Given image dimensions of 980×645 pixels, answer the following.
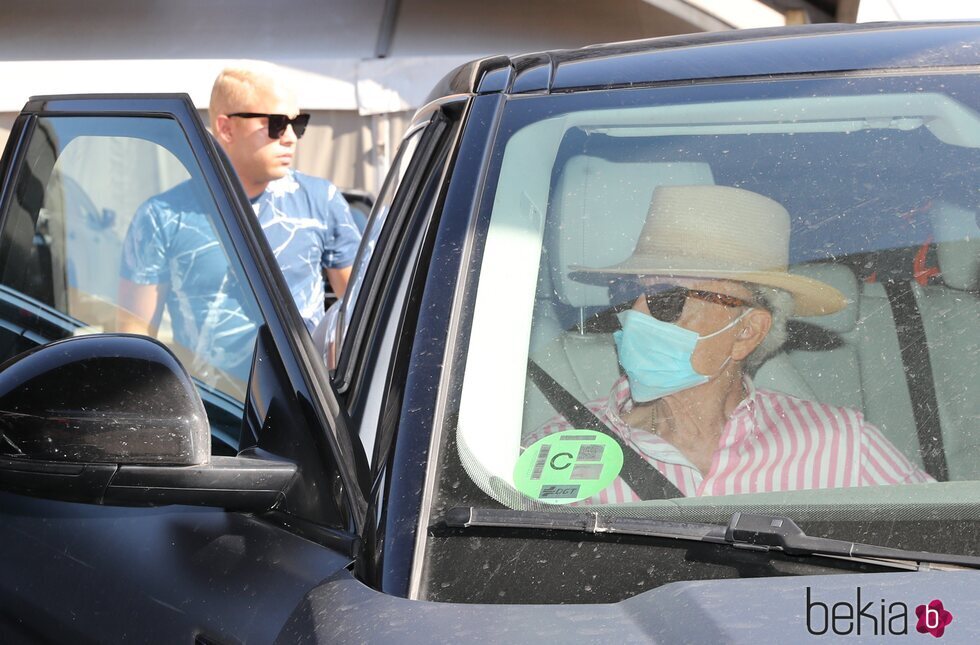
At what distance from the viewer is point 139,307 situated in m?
1.88

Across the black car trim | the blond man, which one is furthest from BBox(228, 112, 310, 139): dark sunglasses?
the black car trim

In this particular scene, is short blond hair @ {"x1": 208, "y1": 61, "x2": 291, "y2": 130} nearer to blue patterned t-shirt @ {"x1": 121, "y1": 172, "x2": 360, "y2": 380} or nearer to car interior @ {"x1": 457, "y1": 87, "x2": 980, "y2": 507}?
blue patterned t-shirt @ {"x1": 121, "y1": 172, "x2": 360, "y2": 380}

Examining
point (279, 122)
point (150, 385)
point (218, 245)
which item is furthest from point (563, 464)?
point (279, 122)

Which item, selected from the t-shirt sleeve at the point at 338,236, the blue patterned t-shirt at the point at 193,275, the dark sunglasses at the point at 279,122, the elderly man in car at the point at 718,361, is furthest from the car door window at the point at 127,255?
the t-shirt sleeve at the point at 338,236

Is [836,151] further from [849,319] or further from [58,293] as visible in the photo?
[58,293]

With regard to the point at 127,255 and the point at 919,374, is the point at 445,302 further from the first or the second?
the point at 127,255

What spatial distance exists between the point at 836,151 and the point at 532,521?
0.60 meters

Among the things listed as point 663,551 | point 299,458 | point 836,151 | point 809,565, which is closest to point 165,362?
point 299,458

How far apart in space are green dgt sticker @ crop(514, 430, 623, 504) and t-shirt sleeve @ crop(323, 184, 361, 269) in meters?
2.18

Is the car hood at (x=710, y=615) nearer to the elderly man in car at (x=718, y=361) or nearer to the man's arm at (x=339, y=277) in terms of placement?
the elderly man in car at (x=718, y=361)

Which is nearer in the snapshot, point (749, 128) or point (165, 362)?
point (165, 362)

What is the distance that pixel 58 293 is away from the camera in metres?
2.02

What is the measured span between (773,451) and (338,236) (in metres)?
2.30

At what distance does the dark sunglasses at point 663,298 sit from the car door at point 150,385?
0.37m
